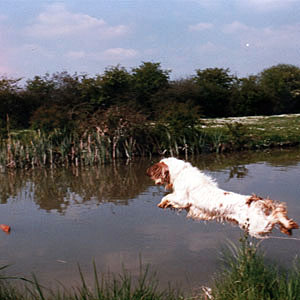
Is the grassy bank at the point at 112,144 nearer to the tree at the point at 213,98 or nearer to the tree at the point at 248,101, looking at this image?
the tree at the point at 213,98

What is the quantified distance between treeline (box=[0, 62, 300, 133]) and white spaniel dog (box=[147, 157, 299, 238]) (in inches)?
301

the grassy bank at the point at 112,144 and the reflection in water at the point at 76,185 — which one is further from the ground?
the grassy bank at the point at 112,144

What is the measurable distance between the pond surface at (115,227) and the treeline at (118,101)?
299 cm

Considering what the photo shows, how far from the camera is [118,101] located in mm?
18609

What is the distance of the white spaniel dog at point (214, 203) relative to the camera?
5.78m

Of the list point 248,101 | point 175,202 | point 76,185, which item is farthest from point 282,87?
point 175,202

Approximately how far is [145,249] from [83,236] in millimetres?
1303

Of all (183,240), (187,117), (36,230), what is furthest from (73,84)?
(183,240)

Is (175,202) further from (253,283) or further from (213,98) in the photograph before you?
(213,98)

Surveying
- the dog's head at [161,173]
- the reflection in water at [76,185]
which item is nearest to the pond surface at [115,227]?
the reflection in water at [76,185]

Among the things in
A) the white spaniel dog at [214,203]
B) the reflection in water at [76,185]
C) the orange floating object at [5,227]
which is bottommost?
the orange floating object at [5,227]

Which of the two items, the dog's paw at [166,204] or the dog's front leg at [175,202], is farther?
the dog's paw at [166,204]

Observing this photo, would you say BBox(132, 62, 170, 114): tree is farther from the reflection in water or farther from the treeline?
the reflection in water

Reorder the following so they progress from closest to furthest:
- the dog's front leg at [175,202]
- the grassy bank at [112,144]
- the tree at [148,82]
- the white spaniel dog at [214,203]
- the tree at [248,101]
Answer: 1. the white spaniel dog at [214,203]
2. the dog's front leg at [175,202]
3. the grassy bank at [112,144]
4. the tree at [148,82]
5. the tree at [248,101]
